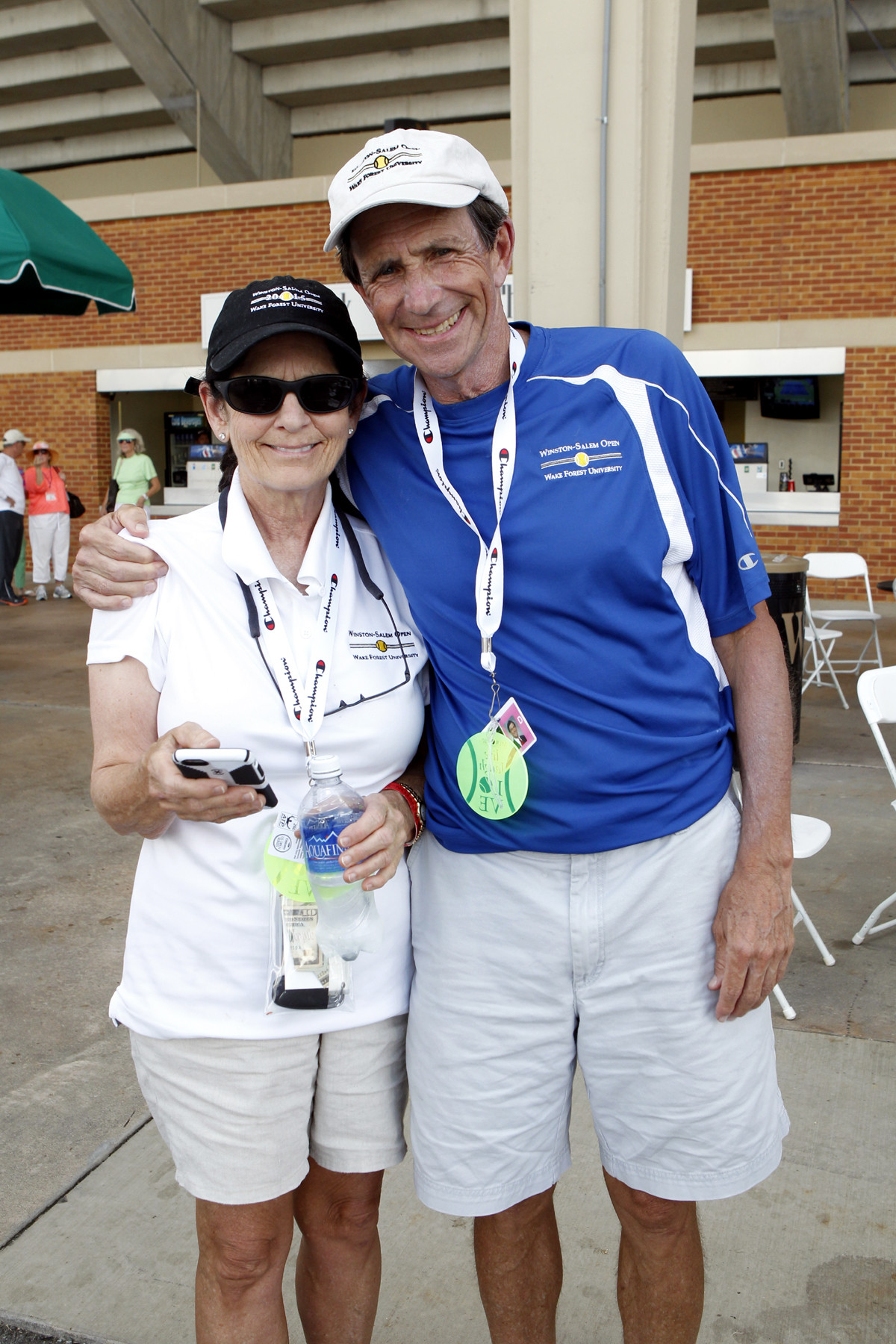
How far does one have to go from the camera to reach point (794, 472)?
1495 cm

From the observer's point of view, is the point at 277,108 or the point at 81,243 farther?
the point at 277,108

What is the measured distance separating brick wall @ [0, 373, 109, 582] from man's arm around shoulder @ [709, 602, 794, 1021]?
1584 cm

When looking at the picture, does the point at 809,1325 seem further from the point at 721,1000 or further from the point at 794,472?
the point at 794,472

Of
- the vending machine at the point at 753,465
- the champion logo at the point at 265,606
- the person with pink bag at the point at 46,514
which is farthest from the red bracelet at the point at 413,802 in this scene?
the person with pink bag at the point at 46,514

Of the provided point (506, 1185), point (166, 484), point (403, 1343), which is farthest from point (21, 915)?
point (166, 484)

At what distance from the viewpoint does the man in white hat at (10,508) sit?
12.9 meters

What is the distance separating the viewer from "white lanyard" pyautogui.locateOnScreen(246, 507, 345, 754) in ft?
5.81

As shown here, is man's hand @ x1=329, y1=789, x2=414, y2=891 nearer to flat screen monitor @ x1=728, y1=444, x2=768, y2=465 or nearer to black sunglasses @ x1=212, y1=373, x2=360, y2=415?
black sunglasses @ x1=212, y1=373, x2=360, y2=415

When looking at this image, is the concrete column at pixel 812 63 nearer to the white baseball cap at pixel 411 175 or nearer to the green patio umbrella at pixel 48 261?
the green patio umbrella at pixel 48 261

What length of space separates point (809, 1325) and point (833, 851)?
3169 mm

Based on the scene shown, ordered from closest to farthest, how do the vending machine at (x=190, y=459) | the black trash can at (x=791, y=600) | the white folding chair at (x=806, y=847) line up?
1. the white folding chair at (x=806, y=847)
2. the black trash can at (x=791, y=600)
3. the vending machine at (x=190, y=459)

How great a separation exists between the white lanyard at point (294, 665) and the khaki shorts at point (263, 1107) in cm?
54

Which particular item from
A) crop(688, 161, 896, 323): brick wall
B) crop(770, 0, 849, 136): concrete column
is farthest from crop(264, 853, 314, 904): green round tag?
crop(770, 0, 849, 136): concrete column

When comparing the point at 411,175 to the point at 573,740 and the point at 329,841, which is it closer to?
the point at 573,740
